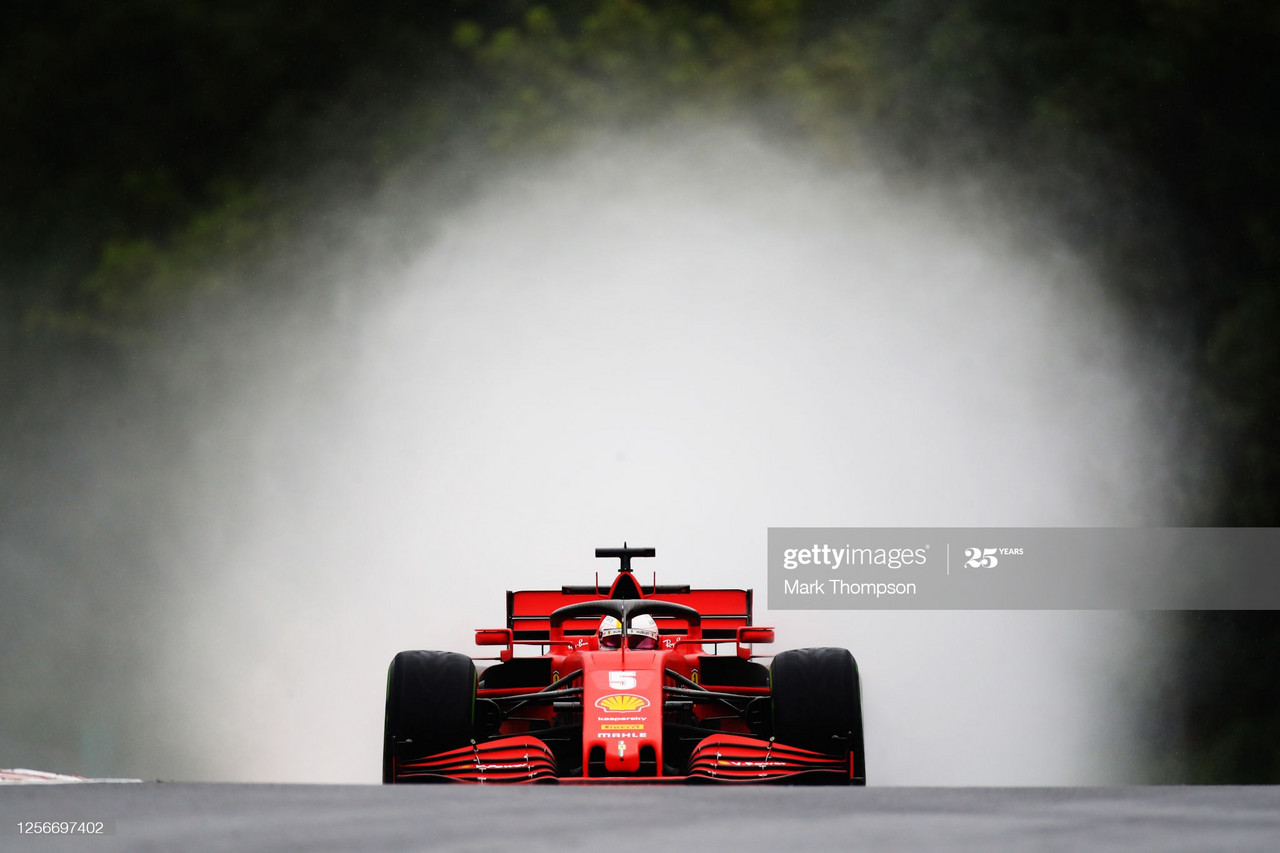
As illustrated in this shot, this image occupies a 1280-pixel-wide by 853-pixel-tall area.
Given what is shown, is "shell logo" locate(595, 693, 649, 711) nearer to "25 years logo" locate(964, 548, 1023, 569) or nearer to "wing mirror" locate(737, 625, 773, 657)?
"wing mirror" locate(737, 625, 773, 657)

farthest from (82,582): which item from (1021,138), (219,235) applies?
(1021,138)

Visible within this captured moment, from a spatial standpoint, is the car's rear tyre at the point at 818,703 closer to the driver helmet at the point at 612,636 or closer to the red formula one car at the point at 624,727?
the red formula one car at the point at 624,727

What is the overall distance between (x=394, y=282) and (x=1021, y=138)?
4.33m

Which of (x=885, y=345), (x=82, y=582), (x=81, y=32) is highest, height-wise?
(x=81, y=32)

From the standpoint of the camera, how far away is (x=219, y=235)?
8.83m

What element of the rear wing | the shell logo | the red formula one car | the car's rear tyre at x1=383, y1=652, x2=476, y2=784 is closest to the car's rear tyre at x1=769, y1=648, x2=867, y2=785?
the red formula one car

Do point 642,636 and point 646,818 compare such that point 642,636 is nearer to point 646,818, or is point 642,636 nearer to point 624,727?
point 624,727

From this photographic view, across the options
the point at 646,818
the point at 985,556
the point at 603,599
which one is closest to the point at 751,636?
the point at 603,599

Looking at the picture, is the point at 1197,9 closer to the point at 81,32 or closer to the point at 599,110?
the point at 599,110

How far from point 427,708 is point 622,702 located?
608 mm

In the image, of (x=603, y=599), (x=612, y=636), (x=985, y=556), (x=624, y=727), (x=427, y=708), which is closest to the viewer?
(x=624, y=727)

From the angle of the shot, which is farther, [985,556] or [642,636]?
[985,556]

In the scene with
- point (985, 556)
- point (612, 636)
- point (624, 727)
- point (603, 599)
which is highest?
point (985, 556)

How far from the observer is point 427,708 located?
159 inches
